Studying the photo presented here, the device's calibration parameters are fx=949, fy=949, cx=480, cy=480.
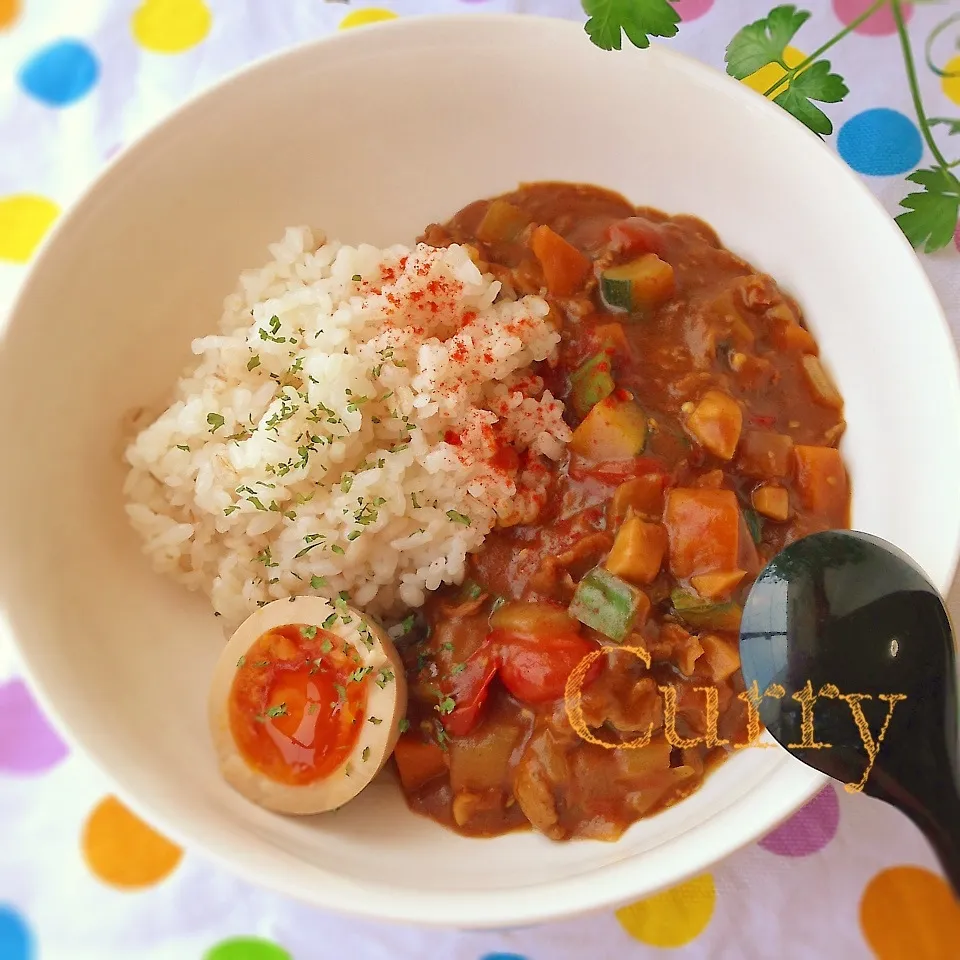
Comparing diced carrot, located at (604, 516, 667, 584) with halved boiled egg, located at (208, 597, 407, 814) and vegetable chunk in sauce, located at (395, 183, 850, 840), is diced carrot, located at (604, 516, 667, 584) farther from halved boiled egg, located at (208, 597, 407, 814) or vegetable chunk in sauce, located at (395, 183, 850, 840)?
halved boiled egg, located at (208, 597, 407, 814)

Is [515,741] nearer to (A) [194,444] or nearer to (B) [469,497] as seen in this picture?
(B) [469,497]

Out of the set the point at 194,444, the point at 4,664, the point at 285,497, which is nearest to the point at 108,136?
the point at 194,444

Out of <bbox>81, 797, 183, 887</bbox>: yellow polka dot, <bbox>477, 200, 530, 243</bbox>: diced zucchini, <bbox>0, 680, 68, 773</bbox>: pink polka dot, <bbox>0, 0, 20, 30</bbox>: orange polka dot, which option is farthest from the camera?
<bbox>0, 0, 20, 30</bbox>: orange polka dot

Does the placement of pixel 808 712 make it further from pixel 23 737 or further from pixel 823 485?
pixel 23 737

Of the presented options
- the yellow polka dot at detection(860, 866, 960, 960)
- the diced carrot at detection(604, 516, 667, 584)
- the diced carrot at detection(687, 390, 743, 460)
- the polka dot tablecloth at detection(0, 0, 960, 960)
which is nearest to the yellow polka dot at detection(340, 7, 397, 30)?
the polka dot tablecloth at detection(0, 0, 960, 960)

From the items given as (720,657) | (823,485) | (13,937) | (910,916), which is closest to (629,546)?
(720,657)

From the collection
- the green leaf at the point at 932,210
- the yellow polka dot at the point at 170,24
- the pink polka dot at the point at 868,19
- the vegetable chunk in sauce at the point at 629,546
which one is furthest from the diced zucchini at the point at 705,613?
the yellow polka dot at the point at 170,24
